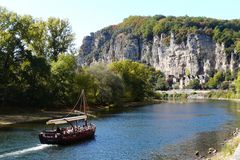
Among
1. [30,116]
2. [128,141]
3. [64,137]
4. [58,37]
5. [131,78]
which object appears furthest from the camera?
[131,78]

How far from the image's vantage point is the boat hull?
5228 cm

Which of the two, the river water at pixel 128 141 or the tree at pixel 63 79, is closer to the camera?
the river water at pixel 128 141

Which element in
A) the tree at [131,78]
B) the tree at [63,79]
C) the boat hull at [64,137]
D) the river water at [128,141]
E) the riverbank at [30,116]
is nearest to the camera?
the river water at [128,141]

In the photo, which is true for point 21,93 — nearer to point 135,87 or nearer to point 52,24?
point 52,24

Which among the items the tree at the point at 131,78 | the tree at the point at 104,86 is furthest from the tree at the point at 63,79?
the tree at the point at 131,78

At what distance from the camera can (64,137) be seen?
175ft

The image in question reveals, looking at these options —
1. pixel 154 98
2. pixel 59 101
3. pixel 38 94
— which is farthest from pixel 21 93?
pixel 154 98

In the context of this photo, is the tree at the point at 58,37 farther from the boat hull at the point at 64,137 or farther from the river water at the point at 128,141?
the boat hull at the point at 64,137

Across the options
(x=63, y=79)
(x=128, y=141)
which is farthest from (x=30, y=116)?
(x=128, y=141)

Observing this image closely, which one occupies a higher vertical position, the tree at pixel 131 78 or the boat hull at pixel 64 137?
the tree at pixel 131 78

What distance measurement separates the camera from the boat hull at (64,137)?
5228 centimetres

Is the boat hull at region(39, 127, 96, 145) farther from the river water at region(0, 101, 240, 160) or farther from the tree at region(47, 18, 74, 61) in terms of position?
the tree at region(47, 18, 74, 61)

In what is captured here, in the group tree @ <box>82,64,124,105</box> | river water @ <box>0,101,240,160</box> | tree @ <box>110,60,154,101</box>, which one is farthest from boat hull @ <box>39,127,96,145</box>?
tree @ <box>110,60,154,101</box>

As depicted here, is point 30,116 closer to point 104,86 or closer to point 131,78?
point 104,86
